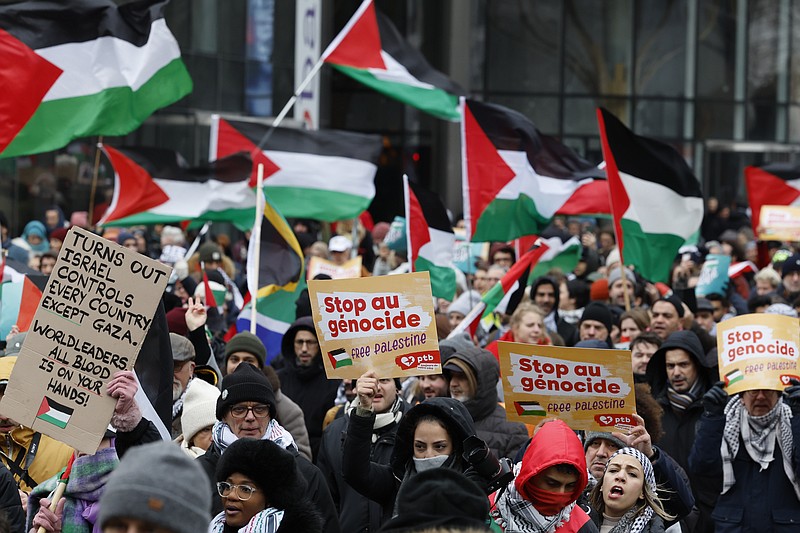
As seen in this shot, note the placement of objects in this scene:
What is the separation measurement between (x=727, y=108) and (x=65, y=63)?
28.3 meters

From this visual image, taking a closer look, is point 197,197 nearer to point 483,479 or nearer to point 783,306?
point 783,306

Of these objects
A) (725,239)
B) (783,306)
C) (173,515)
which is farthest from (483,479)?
(725,239)

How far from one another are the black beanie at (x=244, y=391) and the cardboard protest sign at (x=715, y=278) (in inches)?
342

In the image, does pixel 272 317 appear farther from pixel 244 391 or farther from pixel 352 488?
pixel 244 391

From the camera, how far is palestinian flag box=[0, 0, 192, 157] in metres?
10.4

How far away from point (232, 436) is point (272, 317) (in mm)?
4955

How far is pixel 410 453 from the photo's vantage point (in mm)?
5938

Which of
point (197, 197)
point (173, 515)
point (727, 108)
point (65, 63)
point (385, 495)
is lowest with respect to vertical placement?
point (385, 495)

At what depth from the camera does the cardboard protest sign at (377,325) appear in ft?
21.9

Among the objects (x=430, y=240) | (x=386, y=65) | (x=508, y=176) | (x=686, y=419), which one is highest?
(x=386, y=65)

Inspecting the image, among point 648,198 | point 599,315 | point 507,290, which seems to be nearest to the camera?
point 599,315

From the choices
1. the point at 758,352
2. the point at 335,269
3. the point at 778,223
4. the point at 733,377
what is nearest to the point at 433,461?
the point at 733,377

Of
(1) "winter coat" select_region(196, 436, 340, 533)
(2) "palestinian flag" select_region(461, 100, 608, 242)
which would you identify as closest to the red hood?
(1) "winter coat" select_region(196, 436, 340, 533)

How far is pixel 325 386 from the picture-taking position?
916 centimetres
